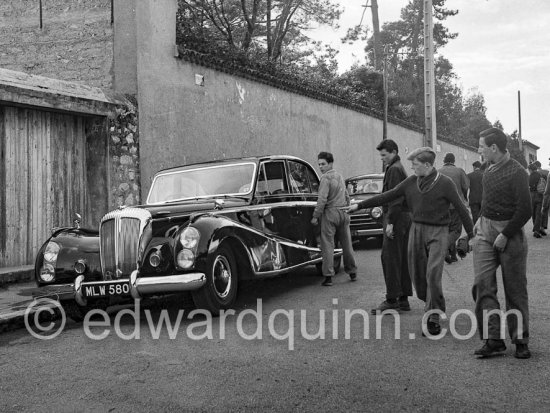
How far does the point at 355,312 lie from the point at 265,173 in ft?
7.84

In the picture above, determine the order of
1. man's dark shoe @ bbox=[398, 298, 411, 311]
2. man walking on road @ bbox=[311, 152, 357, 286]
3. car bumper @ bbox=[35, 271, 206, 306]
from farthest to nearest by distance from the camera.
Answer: man walking on road @ bbox=[311, 152, 357, 286]
man's dark shoe @ bbox=[398, 298, 411, 311]
car bumper @ bbox=[35, 271, 206, 306]

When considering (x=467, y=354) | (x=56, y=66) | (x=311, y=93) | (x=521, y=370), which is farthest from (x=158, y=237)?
(x=311, y=93)

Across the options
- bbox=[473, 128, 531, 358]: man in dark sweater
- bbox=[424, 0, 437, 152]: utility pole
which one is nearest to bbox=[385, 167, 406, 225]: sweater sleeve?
bbox=[473, 128, 531, 358]: man in dark sweater

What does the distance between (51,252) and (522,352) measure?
15.4 feet

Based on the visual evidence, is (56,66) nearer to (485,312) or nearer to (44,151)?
(44,151)

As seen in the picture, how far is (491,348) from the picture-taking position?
4453 mm

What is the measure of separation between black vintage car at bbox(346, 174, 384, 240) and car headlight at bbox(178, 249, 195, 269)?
5.92 metres

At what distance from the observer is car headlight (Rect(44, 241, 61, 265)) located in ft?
20.7

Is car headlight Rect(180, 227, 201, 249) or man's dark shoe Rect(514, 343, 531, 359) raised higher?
car headlight Rect(180, 227, 201, 249)

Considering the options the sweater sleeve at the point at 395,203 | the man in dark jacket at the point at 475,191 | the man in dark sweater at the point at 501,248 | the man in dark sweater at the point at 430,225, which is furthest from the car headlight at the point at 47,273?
the man in dark jacket at the point at 475,191

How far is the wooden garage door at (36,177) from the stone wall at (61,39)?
1.59m

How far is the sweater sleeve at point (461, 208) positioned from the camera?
206 inches

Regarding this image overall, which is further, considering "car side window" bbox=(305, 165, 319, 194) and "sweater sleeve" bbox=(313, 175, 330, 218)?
"car side window" bbox=(305, 165, 319, 194)

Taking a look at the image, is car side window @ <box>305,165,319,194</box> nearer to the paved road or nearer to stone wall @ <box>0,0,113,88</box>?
the paved road
